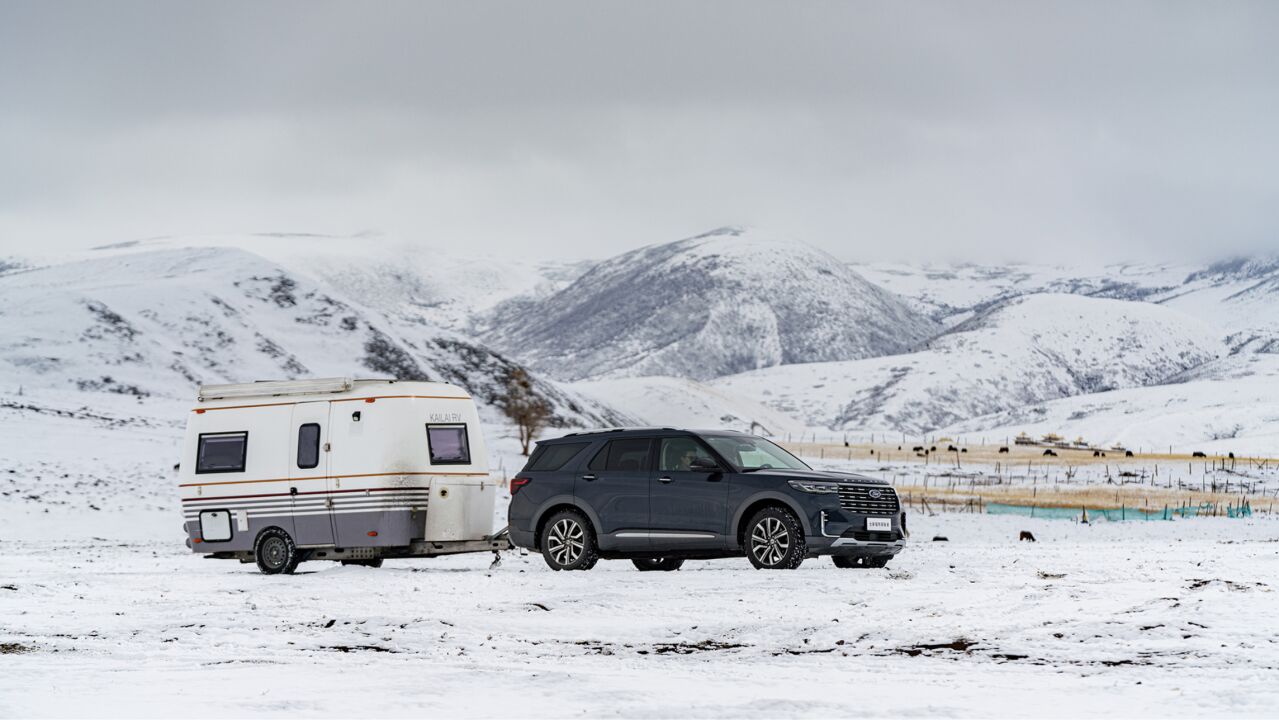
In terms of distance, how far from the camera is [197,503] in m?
23.9

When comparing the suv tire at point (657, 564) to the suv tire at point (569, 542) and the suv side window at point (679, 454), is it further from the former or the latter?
the suv side window at point (679, 454)

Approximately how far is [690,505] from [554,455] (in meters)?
2.80

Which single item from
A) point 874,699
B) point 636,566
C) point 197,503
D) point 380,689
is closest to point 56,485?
point 197,503

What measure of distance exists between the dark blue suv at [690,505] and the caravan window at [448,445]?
4.86ft

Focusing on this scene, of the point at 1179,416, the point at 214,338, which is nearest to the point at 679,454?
the point at 214,338

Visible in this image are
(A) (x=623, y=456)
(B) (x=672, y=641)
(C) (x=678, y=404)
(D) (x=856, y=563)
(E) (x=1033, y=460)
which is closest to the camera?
(B) (x=672, y=641)

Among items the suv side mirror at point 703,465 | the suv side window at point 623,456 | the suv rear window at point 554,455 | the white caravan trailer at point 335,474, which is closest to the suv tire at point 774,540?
the suv side mirror at point 703,465

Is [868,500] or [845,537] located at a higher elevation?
[868,500]

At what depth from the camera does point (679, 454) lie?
20.2 meters

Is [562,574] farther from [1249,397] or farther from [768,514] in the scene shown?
[1249,397]

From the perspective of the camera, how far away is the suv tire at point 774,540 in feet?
61.6

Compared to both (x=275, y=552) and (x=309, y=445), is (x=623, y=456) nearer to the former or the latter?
(x=309, y=445)

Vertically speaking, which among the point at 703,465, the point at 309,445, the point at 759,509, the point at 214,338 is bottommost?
the point at 759,509

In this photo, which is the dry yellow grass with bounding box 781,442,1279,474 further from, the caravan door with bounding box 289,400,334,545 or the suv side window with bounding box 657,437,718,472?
the caravan door with bounding box 289,400,334,545
